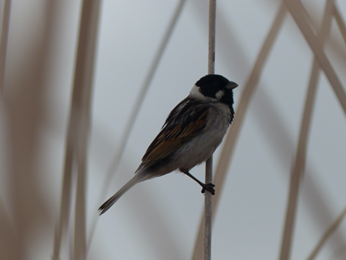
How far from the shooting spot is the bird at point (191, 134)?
2.74m

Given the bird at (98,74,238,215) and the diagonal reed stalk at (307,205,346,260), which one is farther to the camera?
the bird at (98,74,238,215)

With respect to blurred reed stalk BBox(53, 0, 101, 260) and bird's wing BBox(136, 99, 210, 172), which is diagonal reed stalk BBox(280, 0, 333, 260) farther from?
bird's wing BBox(136, 99, 210, 172)

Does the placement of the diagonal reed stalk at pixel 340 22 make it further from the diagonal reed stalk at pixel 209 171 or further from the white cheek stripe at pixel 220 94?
the white cheek stripe at pixel 220 94

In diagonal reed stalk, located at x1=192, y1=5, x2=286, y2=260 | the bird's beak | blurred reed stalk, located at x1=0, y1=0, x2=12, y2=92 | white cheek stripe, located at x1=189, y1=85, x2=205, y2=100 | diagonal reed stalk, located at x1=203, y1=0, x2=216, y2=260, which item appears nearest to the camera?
blurred reed stalk, located at x1=0, y1=0, x2=12, y2=92

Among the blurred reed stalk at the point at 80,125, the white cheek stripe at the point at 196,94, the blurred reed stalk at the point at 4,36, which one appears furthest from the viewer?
the white cheek stripe at the point at 196,94

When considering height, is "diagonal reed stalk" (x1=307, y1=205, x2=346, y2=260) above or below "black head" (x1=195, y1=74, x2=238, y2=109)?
below

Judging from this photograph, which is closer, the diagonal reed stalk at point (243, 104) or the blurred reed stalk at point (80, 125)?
the blurred reed stalk at point (80, 125)

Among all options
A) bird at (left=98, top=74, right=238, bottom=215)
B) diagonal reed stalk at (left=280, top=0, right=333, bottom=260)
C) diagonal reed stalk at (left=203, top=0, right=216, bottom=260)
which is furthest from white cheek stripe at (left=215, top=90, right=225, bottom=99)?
diagonal reed stalk at (left=280, top=0, right=333, bottom=260)

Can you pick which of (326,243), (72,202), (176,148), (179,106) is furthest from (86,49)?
(179,106)

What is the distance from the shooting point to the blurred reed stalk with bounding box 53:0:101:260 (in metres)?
1.42

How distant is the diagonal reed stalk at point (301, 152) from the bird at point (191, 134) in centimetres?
99

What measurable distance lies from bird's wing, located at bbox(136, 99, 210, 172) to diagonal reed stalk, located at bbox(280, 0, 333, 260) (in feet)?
3.72

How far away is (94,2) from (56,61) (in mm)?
272

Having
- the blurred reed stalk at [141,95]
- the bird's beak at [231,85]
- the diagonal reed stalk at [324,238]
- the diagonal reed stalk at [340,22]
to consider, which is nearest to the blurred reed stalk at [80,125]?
the blurred reed stalk at [141,95]
